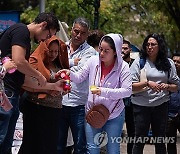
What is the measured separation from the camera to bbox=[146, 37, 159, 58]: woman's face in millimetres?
6555

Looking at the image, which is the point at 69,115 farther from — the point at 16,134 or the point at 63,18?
the point at 63,18

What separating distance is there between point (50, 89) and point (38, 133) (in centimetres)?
65

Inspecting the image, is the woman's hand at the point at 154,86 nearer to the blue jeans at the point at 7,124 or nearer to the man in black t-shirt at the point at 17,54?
the man in black t-shirt at the point at 17,54

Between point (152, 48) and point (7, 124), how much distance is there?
2.51 m

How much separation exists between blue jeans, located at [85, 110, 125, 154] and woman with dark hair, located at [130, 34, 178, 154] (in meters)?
1.09

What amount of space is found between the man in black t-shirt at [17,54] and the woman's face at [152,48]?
5.83ft

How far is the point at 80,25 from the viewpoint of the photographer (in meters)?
6.16

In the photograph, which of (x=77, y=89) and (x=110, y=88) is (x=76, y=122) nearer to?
(x=77, y=89)

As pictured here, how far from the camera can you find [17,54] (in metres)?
4.85

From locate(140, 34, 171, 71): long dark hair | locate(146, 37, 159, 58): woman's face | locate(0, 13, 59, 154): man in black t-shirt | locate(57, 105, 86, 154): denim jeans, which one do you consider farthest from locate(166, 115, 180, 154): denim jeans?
locate(0, 13, 59, 154): man in black t-shirt

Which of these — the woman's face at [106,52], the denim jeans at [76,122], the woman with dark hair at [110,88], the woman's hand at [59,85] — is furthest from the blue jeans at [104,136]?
the woman's face at [106,52]

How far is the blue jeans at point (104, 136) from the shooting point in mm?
5453

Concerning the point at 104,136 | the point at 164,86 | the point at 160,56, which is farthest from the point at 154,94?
the point at 104,136

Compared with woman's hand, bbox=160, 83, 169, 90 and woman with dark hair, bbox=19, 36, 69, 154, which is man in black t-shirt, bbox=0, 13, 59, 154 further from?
woman's hand, bbox=160, 83, 169, 90
